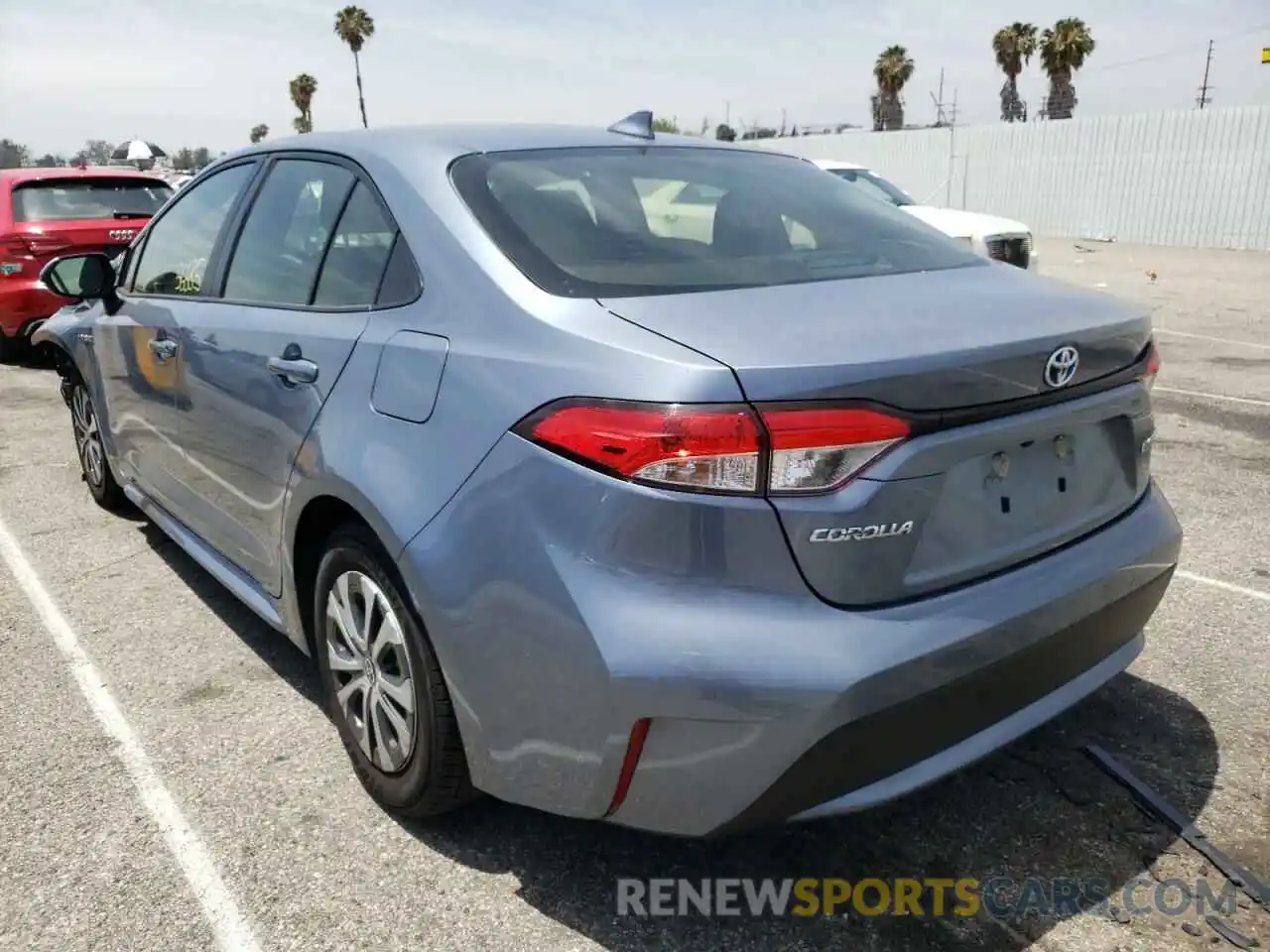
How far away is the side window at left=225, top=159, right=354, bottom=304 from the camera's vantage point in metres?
2.90

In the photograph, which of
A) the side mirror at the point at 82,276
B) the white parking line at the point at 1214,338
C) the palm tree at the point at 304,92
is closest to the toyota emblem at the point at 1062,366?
the side mirror at the point at 82,276

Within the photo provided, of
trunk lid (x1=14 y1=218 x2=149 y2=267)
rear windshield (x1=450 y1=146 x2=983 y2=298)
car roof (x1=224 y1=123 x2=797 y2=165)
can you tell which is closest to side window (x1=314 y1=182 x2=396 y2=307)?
car roof (x1=224 y1=123 x2=797 y2=165)

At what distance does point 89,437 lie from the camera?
16.8 ft

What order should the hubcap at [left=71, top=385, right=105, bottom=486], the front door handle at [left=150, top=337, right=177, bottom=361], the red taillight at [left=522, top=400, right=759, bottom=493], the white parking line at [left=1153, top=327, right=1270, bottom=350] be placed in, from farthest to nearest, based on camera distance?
the white parking line at [left=1153, top=327, right=1270, bottom=350] < the hubcap at [left=71, top=385, right=105, bottom=486] < the front door handle at [left=150, top=337, right=177, bottom=361] < the red taillight at [left=522, top=400, right=759, bottom=493]

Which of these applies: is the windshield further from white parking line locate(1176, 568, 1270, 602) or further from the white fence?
the white fence

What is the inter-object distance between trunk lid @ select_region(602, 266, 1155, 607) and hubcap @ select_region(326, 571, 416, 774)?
973 mm

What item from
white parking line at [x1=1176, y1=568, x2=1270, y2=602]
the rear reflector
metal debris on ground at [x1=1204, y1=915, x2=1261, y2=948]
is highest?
the rear reflector

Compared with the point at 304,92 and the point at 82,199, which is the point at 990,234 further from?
the point at 304,92

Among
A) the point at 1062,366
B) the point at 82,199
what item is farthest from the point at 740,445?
the point at 82,199

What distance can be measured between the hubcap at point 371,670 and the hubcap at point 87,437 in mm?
2816

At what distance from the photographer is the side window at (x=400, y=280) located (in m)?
2.46

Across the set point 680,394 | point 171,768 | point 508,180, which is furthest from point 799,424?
point 171,768

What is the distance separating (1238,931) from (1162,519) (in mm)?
919

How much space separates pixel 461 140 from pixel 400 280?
51 centimetres
